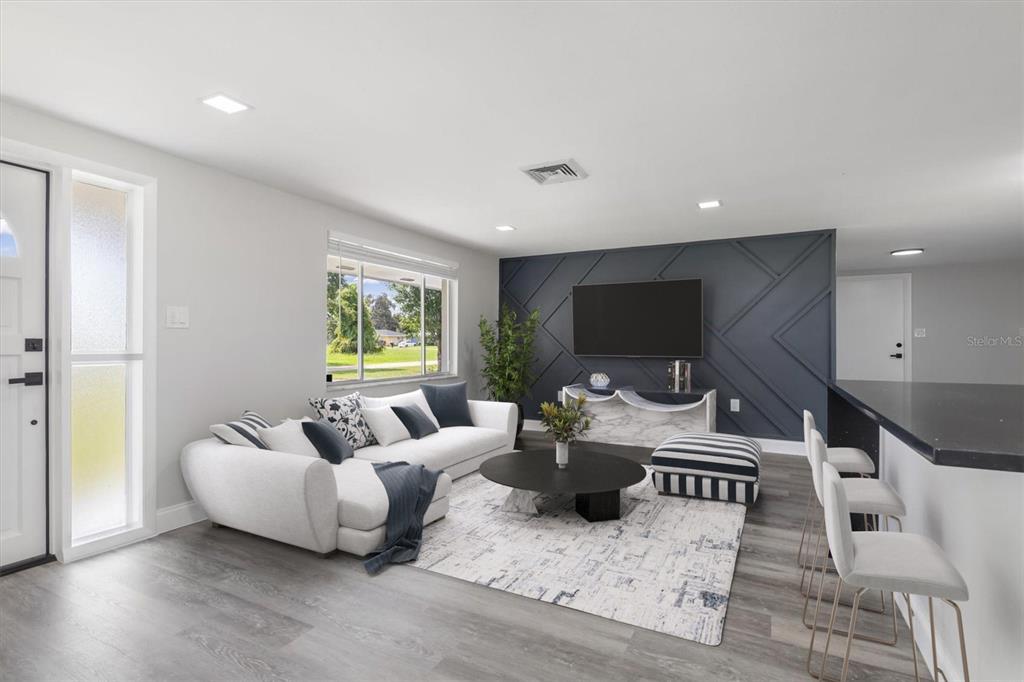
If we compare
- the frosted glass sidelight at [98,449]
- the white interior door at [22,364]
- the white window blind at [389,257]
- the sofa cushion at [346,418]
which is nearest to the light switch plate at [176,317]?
the frosted glass sidelight at [98,449]

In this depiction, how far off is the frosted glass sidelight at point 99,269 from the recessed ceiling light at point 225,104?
43.7 inches

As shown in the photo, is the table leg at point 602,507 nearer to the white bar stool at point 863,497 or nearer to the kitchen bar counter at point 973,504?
the white bar stool at point 863,497

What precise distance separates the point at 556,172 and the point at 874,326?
665 centimetres

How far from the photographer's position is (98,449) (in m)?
3.05

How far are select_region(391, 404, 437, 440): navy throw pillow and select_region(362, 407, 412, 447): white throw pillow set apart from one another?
126 millimetres

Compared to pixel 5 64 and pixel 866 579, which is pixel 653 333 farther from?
pixel 5 64

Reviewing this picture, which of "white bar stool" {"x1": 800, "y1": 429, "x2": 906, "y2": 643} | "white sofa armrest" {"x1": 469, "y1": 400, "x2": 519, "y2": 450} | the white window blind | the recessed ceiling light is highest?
the recessed ceiling light

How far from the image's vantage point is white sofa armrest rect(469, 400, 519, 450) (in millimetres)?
5129

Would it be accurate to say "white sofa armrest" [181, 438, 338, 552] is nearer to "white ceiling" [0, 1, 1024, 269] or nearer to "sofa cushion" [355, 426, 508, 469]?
"sofa cushion" [355, 426, 508, 469]

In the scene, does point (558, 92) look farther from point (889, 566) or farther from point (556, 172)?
point (889, 566)

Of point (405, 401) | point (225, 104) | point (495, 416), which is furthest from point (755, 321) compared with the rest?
point (225, 104)

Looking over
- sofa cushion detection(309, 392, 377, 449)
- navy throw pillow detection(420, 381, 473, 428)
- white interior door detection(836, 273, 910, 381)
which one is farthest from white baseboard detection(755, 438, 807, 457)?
sofa cushion detection(309, 392, 377, 449)

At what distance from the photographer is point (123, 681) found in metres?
1.80

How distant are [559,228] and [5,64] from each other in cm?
409
